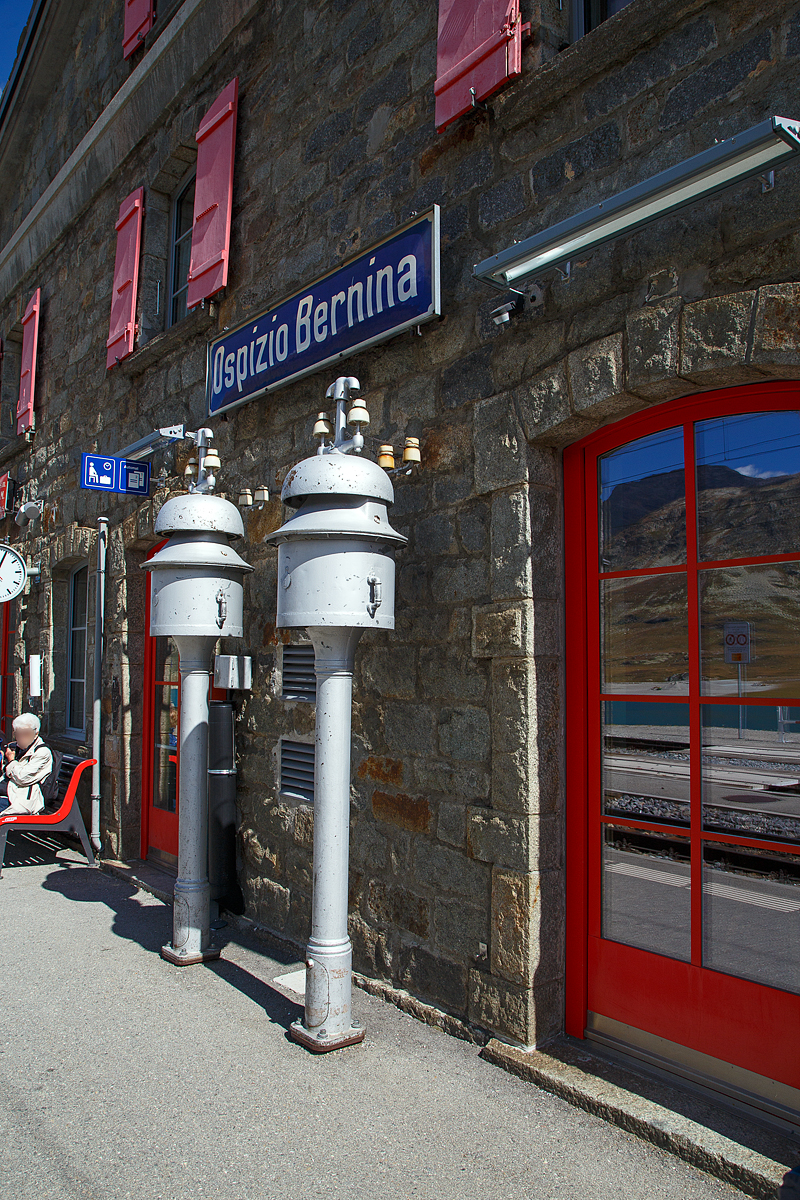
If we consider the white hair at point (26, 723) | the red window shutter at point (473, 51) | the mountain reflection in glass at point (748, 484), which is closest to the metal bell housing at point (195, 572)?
the red window shutter at point (473, 51)

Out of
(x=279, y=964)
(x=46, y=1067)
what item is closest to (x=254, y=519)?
(x=279, y=964)

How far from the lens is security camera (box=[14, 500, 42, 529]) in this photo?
8.43m

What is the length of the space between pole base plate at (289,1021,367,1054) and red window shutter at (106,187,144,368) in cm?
520

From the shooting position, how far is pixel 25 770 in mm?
6324

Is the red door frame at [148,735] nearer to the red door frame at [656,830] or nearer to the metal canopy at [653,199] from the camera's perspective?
the red door frame at [656,830]

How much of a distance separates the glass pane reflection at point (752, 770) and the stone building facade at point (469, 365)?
2.02ft

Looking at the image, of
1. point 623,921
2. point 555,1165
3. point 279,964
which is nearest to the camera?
point 555,1165

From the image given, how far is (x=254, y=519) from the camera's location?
16.1 ft

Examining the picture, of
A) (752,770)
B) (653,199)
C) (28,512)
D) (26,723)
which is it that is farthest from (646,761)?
(28,512)

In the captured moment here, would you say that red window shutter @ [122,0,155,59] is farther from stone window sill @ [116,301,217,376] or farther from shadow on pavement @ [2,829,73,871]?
shadow on pavement @ [2,829,73,871]

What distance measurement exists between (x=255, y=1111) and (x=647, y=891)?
1522 millimetres

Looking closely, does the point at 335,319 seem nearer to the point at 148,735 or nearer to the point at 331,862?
the point at 331,862

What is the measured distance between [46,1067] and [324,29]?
5111 millimetres

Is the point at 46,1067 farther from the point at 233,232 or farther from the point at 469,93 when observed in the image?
the point at 233,232
